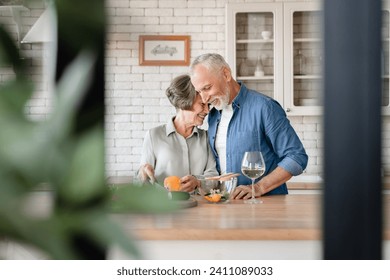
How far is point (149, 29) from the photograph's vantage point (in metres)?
4.29

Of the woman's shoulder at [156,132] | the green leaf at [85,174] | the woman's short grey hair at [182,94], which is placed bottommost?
the woman's shoulder at [156,132]

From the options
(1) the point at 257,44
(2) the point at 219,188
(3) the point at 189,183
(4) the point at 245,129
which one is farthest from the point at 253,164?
(1) the point at 257,44

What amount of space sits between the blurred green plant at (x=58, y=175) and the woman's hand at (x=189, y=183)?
232 cm

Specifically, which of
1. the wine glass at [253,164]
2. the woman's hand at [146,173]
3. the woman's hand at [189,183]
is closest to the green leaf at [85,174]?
the wine glass at [253,164]

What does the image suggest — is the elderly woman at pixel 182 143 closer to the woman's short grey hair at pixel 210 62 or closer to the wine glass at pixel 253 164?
the woman's short grey hair at pixel 210 62

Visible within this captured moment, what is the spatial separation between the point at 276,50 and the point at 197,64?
53.0 inches

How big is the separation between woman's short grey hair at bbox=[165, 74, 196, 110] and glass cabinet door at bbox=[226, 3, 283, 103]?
1.16 m

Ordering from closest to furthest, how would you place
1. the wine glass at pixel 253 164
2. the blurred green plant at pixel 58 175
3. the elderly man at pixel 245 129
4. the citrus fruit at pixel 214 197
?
the blurred green plant at pixel 58 175 → the wine glass at pixel 253 164 → the citrus fruit at pixel 214 197 → the elderly man at pixel 245 129

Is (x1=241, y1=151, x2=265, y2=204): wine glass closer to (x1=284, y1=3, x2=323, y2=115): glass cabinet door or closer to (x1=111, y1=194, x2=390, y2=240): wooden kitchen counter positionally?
(x1=111, y1=194, x2=390, y2=240): wooden kitchen counter

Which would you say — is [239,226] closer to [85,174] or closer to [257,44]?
[85,174]

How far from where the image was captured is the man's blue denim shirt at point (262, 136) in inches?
105

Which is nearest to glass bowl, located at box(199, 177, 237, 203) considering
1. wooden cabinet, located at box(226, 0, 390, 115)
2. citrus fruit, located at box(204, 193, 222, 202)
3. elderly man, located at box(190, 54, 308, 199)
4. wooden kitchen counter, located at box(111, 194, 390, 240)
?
citrus fruit, located at box(204, 193, 222, 202)

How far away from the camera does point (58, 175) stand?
18 centimetres

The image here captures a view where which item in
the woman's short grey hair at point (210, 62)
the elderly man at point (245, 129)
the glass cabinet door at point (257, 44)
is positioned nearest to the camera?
the elderly man at point (245, 129)
